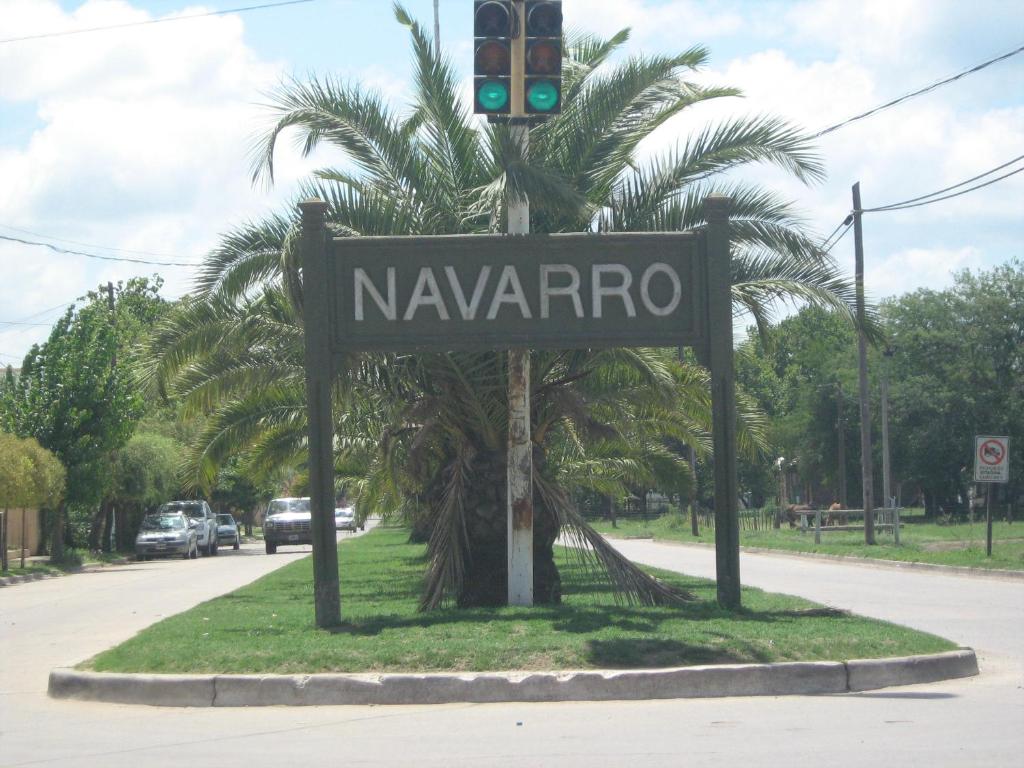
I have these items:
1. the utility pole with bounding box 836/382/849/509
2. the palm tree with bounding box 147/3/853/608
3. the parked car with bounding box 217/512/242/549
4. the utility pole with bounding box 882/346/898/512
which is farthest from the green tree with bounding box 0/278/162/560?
the utility pole with bounding box 836/382/849/509

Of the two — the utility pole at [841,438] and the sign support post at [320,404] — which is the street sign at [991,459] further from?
the utility pole at [841,438]

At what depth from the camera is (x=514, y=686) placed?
938 centimetres

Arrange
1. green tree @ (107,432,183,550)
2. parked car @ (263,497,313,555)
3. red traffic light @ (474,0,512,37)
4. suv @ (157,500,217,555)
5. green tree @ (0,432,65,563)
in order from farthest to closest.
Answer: suv @ (157,500,217,555) < parked car @ (263,497,313,555) < green tree @ (107,432,183,550) < green tree @ (0,432,65,563) < red traffic light @ (474,0,512,37)

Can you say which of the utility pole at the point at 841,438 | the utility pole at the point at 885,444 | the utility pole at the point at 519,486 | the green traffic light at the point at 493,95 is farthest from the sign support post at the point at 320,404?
the utility pole at the point at 841,438

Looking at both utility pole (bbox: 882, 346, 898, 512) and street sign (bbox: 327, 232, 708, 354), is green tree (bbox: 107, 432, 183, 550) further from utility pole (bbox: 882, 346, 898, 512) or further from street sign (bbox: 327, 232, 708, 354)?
street sign (bbox: 327, 232, 708, 354)

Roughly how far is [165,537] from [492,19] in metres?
34.0

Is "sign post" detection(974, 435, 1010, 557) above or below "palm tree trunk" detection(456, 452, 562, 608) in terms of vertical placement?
above

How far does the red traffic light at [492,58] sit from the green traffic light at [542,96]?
0.27 meters

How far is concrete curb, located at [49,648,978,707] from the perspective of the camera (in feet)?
30.7

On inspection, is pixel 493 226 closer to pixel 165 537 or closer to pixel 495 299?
pixel 495 299

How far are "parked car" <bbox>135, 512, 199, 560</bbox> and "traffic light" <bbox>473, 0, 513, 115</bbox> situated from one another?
33.6 metres

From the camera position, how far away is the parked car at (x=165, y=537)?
41531mm

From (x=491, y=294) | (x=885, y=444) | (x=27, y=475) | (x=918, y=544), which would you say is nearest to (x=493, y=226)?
(x=491, y=294)

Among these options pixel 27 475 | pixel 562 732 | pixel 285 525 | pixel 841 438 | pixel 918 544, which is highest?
pixel 841 438
